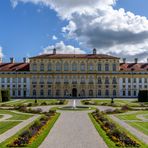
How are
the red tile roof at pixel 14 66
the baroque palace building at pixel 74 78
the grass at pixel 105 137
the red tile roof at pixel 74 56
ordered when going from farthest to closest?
the red tile roof at pixel 74 56, the red tile roof at pixel 14 66, the baroque palace building at pixel 74 78, the grass at pixel 105 137

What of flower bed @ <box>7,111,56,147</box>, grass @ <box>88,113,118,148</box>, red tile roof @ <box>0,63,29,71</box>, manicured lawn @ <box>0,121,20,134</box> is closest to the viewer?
flower bed @ <box>7,111,56,147</box>

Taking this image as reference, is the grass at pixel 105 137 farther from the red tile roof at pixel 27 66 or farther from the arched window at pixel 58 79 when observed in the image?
the red tile roof at pixel 27 66

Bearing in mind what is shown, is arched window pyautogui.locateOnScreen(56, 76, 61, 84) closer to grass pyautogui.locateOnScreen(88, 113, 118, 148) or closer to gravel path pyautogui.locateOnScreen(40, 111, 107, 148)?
gravel path pyautogui.locateOnScreen(40, 111, 107, 148)

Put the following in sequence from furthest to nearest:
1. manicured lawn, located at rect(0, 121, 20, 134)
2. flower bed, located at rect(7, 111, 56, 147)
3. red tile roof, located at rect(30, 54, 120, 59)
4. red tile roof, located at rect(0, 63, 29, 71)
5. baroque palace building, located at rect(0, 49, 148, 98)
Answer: red tile roof, located at rect(30, 54, 120, 59) → red tile roof, located at rect(0, 63, 29, 71) → baroque palace building, located at rect(0, 49, 148, 98) → manicured lawn, located at rect(0, 121, 20, 134) → flower bed, located at rect(7, 111, 56, 147)

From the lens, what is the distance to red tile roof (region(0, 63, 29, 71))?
3352 inches

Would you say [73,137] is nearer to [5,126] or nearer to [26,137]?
[26,137]

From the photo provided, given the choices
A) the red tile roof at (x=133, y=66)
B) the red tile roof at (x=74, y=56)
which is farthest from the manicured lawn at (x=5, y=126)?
the red tile roof at (x=133, y=66)

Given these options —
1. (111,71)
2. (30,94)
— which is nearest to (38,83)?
(30,94)

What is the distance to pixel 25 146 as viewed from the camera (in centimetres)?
1652

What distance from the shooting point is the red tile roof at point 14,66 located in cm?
8514

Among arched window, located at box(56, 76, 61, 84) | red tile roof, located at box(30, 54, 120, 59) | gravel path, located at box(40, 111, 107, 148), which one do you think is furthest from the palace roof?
gravel path, located at box(40, 111, 107, 148)

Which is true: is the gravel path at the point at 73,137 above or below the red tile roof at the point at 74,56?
below

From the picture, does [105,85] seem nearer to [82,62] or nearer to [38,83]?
[82,62]

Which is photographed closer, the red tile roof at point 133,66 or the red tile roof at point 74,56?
the red tile roof at point 74,56
